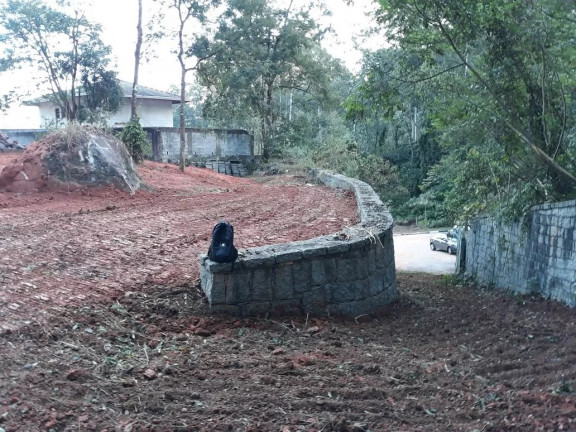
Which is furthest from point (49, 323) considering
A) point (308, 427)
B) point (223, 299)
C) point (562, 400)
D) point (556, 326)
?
point (556, 326)

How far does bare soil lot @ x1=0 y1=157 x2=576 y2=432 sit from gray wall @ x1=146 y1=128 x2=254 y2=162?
1727 cm

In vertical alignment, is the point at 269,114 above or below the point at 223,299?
above

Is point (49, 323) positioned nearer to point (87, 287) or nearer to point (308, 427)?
point (87, 287)

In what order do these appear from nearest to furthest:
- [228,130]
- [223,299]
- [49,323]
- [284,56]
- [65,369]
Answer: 1. [65,369]
2. [49,323]
3. [223,299]
4. [284,56]
5. [228,130]

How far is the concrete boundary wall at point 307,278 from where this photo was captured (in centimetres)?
593

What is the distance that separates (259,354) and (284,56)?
21772 millimetres

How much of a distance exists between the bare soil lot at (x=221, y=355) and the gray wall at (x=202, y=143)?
56.7ft

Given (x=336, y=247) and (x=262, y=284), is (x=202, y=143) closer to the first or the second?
(x=336, y=247)

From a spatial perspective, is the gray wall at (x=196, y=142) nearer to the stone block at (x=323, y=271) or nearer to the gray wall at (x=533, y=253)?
the gray wall at (x=533, y=253)

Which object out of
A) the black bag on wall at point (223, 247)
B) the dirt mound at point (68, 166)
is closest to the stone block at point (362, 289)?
the black bag on wall at point (223, 247)

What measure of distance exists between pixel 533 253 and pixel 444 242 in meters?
14.4

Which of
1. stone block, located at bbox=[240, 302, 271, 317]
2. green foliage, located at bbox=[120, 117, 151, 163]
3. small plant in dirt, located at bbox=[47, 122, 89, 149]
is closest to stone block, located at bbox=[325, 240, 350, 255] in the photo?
stone block, located at bbox=[240, 302, 271, 317]

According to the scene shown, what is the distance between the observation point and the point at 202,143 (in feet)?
89.9

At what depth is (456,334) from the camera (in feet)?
22.6
